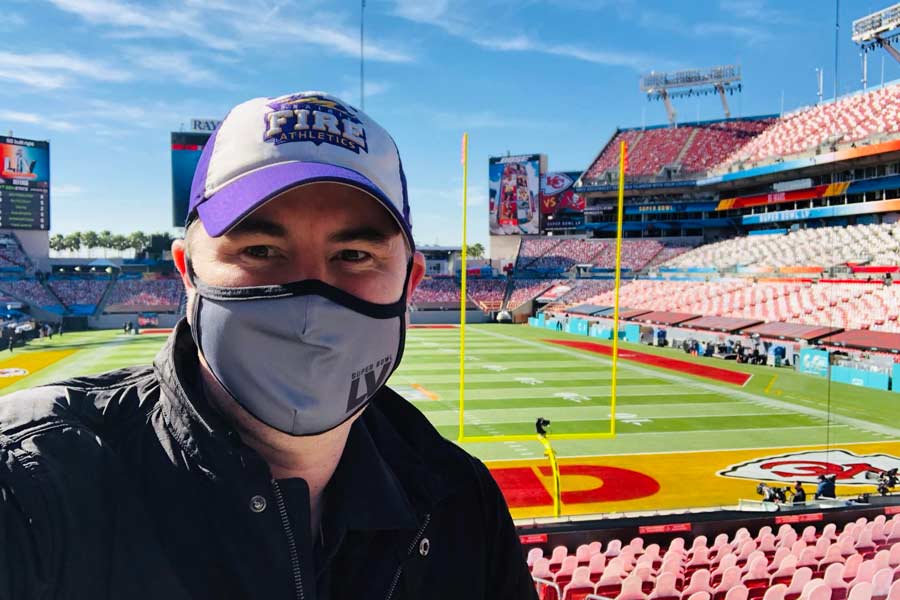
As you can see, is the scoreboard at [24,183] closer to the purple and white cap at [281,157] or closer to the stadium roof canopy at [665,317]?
the stadium roof canopy at [665,317]

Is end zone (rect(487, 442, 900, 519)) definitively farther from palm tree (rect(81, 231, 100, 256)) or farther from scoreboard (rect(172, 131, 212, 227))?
palm tree (rect(81, 231, 100, 256))

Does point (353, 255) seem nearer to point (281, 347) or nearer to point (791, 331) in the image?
point (281, 347)

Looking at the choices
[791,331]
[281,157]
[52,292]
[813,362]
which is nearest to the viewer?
[281,157]

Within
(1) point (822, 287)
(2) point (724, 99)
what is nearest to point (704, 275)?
(1) point (822, 287)

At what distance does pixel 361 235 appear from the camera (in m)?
1.50

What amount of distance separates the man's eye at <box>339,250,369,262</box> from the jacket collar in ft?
1.45

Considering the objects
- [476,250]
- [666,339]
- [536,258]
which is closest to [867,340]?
[666,339]

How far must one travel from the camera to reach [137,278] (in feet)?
186

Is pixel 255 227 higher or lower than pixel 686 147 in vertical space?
lower

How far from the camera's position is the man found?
44.8 inches

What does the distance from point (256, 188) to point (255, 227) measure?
0.31 ft

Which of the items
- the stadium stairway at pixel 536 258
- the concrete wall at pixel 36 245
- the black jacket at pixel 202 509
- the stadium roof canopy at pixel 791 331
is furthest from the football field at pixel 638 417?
the stadium stairway at pixel 536 258

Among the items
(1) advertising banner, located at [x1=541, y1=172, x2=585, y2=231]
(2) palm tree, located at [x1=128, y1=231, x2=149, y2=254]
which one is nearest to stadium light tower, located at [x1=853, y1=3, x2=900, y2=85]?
(1) advertising banner, located at [x1=541, y1=172, x2=585, y2=231]

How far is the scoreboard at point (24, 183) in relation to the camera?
171 feet
